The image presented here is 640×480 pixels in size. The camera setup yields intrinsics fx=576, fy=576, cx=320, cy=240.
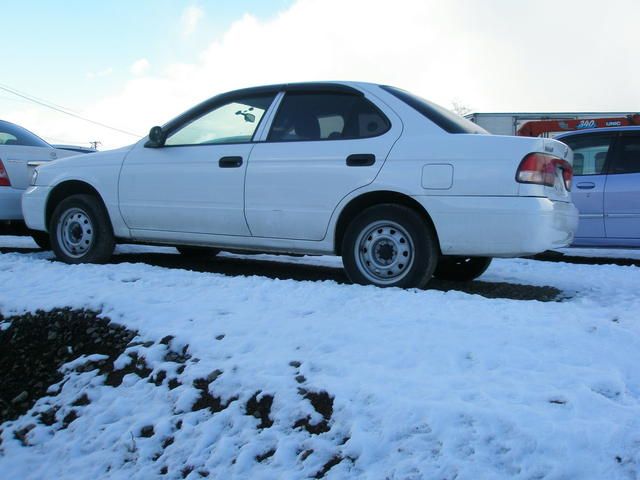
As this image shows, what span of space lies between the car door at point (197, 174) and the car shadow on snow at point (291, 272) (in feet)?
2.39

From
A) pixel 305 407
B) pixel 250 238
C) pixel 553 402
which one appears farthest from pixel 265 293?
pixel 553 402

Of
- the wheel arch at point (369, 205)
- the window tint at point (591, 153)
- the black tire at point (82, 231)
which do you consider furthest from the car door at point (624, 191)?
the black tire at point (82, 231)

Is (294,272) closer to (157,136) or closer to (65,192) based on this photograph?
(157,136)

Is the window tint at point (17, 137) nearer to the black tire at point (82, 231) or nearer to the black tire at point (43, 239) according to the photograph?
the black tire at point (43, 239)

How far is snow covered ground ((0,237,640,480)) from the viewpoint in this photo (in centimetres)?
210

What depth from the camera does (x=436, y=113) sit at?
429cm

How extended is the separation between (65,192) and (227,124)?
187cm

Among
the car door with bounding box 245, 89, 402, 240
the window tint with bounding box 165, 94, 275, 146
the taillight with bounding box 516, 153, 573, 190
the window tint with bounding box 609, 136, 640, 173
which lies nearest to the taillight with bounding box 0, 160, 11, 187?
the window tint with bounding box 165, 94, 275, 146

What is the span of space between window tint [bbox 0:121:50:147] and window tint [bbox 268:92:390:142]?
3.49 metres

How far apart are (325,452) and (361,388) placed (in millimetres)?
363

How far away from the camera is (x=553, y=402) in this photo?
2322 mm

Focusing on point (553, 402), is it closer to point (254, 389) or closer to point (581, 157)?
point (254, 389)

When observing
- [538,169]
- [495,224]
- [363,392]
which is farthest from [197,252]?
[363,392]

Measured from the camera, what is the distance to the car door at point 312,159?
165 inches
